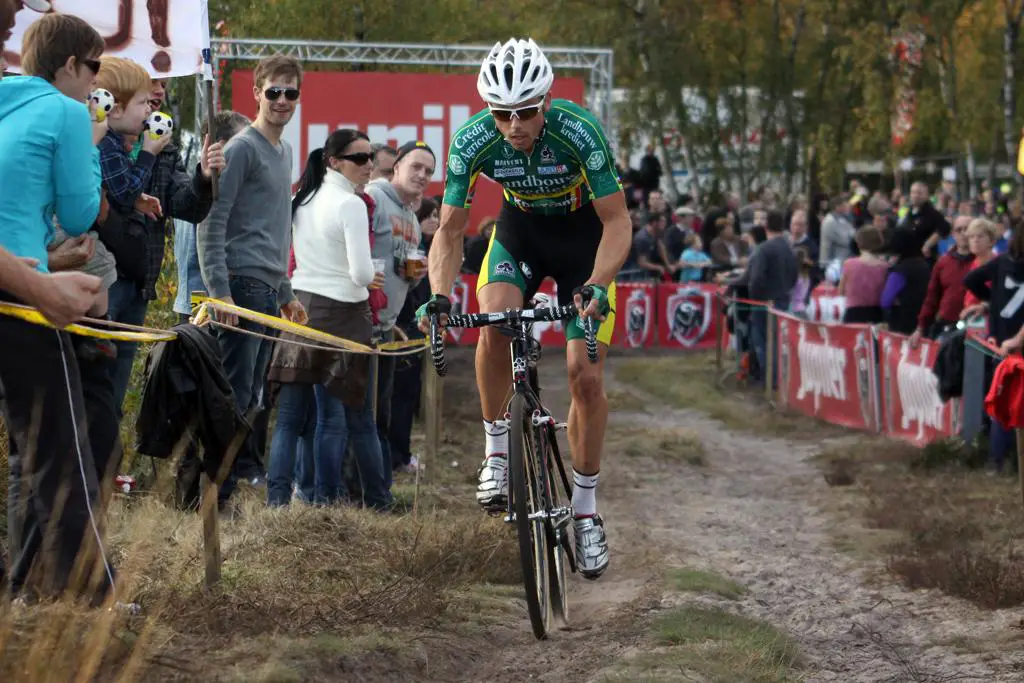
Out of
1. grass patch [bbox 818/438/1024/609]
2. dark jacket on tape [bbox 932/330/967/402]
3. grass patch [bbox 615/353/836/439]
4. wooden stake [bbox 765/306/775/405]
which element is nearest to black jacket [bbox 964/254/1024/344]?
dark jacket on tape [bbox 932/330/967/402]

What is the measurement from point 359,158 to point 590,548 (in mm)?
→ 2867

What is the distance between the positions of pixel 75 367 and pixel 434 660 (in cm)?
185

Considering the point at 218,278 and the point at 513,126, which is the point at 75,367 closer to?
the point at 513,126

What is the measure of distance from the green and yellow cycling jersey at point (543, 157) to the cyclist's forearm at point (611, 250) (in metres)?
0.16

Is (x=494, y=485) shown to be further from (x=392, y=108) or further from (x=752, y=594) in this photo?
(x=392, y=108)

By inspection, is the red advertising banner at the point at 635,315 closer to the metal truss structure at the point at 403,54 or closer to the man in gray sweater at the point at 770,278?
the metal truss structure at the point at 403,54

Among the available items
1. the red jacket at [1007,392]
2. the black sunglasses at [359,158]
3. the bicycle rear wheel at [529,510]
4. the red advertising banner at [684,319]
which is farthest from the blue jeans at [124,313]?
the red advertising banner at [684,319]

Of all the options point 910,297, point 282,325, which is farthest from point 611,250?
point 910,297

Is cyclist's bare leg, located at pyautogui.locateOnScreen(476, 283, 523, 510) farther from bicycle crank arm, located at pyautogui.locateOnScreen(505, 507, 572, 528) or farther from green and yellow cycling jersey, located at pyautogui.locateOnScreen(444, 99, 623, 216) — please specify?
green and yellow cycling jersey, located at pyautogui.locateOnScreen(444, 99, 623, 216)

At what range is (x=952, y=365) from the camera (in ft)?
39.9

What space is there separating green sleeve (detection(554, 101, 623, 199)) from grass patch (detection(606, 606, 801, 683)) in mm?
1973

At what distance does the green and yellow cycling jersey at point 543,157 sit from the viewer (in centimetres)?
675

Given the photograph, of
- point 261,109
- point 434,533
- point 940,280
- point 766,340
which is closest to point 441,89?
point 766,340

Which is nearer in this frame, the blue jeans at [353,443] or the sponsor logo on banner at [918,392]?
the blue jeans at [353,443]
